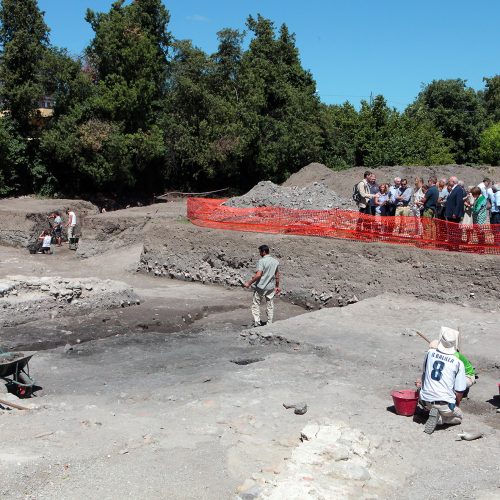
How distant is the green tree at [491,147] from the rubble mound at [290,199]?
2095cm

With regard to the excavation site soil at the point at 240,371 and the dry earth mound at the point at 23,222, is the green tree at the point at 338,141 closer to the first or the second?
the dry earth mound at the point at 23,222

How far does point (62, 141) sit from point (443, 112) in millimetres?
26722

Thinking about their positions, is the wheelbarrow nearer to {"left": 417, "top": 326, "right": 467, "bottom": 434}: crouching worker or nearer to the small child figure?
{"left": 417, "top": 326, "right": 467, "bottom": 434}: crouching worker

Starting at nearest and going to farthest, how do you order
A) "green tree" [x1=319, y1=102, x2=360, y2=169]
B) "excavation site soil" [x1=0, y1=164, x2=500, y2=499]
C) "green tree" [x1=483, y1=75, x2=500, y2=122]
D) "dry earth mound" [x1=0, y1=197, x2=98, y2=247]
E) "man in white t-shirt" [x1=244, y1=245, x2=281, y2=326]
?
"excavation site soil" [x1=0, y1=164, x2=500, y2=499], "man in white t-shirt" [x1=244, y1=245, x2=281, y2=326], "dry earth mound" [x1=0, y1=197, x2=98, y2=247], "green tree" [x1=319, y1=102, x2=360, y2=169], "green tree" [x1=483, y1=75, x2=500, y2=122]

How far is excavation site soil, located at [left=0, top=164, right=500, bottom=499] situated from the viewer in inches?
245

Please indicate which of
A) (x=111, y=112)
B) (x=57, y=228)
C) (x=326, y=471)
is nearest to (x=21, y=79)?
(x=111, y=112)

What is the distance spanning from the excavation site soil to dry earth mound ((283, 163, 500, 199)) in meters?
8.17

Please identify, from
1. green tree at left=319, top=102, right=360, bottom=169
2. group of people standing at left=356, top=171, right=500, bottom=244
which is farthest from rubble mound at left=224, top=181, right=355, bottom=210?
green tree at left=319, top=102, right=360, bottom=169

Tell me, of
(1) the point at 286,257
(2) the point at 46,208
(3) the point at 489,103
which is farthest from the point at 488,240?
(3) the point at 489,103

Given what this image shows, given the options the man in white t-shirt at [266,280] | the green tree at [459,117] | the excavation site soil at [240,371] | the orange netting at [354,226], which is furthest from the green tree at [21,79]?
the green tree at [459,117]

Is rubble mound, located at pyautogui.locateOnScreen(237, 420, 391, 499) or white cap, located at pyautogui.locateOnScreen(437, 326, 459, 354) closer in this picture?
rubble mound, located at pyautogui.locateOnScreen(237, 420, 391, 499)

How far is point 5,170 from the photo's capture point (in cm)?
3128

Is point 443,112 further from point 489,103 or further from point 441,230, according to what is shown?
point 441,230

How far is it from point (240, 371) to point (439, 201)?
7.13 m
